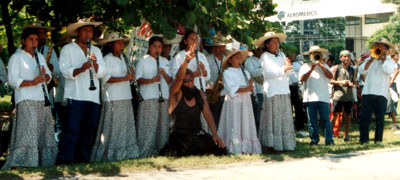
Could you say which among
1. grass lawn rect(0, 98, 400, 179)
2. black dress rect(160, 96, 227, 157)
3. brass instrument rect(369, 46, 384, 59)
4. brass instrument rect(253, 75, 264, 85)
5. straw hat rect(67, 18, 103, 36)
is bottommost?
grass lawn rect(0, 98, 400, 179)

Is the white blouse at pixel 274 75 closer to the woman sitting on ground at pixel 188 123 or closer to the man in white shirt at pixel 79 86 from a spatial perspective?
the woman sitting on ground at pixel 188 123

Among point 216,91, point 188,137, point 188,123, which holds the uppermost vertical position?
point 216,91

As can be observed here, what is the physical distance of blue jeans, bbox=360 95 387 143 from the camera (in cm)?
1002

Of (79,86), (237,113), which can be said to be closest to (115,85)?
(79,86)

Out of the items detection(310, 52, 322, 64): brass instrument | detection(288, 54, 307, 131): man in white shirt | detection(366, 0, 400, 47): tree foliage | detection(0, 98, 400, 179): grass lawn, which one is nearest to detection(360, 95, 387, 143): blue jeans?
detection(0, 98, 400, 179): grass lawn

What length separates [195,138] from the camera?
26.5 ft

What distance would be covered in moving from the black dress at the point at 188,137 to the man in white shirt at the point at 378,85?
3.61 meters

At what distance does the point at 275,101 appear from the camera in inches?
353

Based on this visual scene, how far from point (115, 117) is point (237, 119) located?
6.82 ft

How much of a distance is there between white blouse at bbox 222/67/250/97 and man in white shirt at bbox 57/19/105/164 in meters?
2.18

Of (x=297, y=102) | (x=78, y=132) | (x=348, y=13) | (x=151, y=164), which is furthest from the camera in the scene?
(x=348, y=13)

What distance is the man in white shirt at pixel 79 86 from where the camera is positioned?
7582 mm

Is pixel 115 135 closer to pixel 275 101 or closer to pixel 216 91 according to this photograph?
pixel 216 91

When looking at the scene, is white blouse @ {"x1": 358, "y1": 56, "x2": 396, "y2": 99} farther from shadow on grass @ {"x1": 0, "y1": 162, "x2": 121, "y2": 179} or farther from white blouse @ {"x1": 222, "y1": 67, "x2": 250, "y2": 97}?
shadow on grass @ {"x1": 0, "y1": 162, "x2": 121, "y2": 179}
